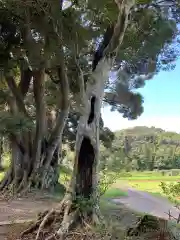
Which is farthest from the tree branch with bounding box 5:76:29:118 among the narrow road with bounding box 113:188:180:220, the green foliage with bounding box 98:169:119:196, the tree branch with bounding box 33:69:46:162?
the green foliage with bounding box 98:169:119:196

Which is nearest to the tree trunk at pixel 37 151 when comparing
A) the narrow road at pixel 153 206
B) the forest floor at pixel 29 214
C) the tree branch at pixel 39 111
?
the tree branch at pixel 39 111

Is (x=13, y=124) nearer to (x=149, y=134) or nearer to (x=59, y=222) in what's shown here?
(x=59, y=222)

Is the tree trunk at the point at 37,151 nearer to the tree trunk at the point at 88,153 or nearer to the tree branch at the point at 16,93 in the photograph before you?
the tree branch at the point at 16,93

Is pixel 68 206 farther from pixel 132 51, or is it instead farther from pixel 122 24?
pixel 132 51

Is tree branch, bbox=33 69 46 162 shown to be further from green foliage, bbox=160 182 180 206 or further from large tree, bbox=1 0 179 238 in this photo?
green foliage, bbox=160 182 180 206

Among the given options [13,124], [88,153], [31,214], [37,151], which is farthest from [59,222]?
[37,151]

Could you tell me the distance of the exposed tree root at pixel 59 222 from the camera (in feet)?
18.5

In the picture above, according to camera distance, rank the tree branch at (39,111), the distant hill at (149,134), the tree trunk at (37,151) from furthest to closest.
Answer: the distant hill at (149,134)
the tree branch at (39,111)
the tree trunk at (37,151)

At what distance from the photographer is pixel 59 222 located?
19.7ft

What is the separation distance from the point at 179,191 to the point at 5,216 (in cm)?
466

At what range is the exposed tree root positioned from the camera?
18.5 feet

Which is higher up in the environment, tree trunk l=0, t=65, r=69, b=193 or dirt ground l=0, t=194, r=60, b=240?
tree trunk l=0, t=65, r=69, b=193

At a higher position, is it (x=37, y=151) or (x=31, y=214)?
(x=37, y=151)

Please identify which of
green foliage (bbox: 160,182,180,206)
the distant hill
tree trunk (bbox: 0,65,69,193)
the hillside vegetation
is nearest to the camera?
green foliage (bbox: 160,182,180,206)
